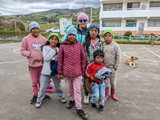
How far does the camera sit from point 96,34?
11.2ft

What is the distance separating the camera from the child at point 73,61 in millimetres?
3146

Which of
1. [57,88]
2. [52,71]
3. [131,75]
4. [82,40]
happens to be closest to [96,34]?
[82,40]

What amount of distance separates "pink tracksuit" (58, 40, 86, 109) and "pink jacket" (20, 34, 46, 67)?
58 cm

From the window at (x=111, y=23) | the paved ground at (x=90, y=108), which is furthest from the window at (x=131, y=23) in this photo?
the paved ground at (x=90, y=108)

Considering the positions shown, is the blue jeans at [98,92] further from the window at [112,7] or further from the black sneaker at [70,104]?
the window at [112,7]

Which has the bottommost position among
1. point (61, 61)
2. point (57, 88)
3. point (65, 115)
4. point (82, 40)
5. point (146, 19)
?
point (65, 115)

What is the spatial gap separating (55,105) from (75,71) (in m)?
0.96

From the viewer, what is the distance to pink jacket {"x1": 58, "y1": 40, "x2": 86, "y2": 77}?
3154 millimetres

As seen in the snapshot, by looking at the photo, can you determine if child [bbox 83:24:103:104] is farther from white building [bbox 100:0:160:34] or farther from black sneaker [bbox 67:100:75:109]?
white building [bbox 100:0:160:34]

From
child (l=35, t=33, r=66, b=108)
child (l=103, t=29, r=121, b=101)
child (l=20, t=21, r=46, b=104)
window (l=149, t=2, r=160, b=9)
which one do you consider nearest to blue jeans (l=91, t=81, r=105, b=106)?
child (l=103, t=29, r=121, b=101)

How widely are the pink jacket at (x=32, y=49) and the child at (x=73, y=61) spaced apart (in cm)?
58

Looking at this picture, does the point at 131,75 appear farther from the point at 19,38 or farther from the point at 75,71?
the point at 19,38

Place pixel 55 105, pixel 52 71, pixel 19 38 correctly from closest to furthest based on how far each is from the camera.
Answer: pixel 52 71 → pixel 55 105 → pixel 19 38

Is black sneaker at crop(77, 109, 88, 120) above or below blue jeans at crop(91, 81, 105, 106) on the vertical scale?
below
